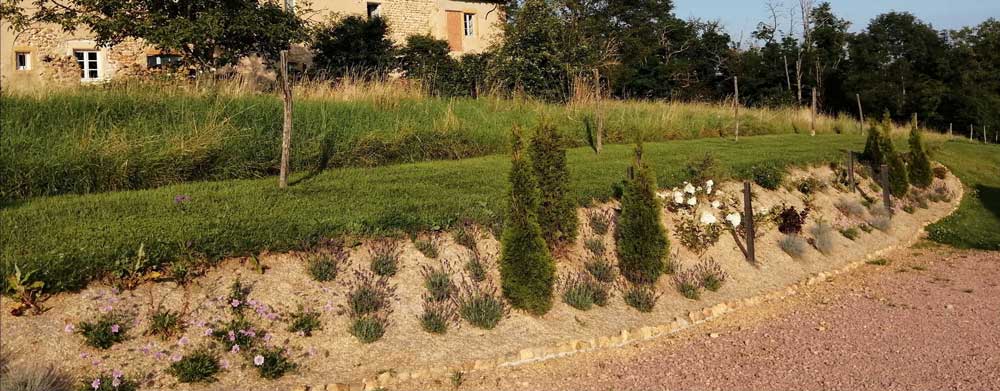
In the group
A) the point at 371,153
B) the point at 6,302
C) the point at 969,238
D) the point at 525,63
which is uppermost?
the point at 525,63

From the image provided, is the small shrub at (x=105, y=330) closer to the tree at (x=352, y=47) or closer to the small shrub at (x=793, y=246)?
the small shrub at (x=793, y=246)

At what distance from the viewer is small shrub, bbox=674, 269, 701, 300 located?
7688mm

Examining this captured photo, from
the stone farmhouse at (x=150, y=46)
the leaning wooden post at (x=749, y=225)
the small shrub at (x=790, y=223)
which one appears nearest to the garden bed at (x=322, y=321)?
the leaning wooden post at (x=749, y=225)

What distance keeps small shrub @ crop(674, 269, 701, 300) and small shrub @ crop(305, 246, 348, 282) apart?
3.56m

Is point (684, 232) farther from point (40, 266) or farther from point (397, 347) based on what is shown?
point (40, 266)

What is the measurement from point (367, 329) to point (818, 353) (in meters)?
3.77

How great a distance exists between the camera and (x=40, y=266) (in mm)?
5094

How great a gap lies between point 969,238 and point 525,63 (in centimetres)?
1210

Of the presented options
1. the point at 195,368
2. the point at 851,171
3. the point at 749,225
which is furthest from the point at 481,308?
the point at 851,171

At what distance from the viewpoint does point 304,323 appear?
18.2 feet

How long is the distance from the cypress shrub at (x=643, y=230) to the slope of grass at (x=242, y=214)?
146cm

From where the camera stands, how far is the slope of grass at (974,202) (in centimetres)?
1330

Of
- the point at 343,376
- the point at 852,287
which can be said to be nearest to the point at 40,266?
the point at 343,376

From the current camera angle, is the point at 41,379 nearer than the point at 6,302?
Yes
